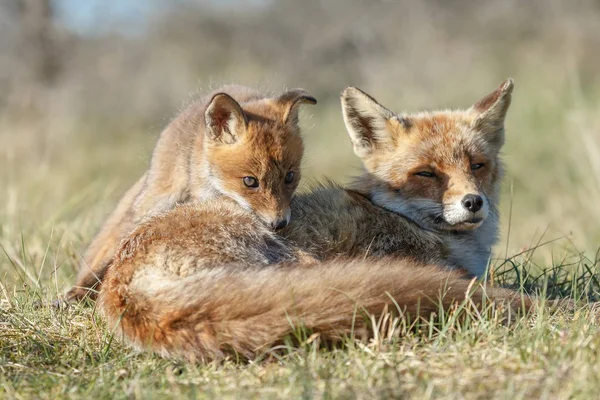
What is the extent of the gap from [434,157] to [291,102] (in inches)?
43.4

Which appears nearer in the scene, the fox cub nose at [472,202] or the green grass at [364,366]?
the green grass at [364,366]

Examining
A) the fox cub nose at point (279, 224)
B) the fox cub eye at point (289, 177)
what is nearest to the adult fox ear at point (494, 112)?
the fox cub eye at point (289, 177)

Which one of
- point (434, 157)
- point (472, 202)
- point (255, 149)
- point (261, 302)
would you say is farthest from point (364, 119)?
point (261, 302)

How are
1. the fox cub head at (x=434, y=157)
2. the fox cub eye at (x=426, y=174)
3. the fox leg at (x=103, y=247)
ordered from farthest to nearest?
the fox leg at (x=103, y=247), the fox cub eye at (x=426, y=174), the fox cub head at (x=434, y=157)

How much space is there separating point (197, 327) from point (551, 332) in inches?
64.9

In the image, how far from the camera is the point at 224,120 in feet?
17.1

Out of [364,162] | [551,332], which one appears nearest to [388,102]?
[364,162]

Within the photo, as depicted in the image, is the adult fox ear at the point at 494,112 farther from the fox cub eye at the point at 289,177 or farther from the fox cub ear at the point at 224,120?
the fox cub ear at the point at 224,120

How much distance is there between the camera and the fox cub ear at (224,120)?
16.7ft

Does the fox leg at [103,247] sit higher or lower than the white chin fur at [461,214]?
lower

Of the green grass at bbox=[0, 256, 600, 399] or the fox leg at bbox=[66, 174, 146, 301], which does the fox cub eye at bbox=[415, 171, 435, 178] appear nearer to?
the green grass at bbox=[0, 256, 600, 399]

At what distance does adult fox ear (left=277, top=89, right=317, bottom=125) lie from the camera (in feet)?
17.4

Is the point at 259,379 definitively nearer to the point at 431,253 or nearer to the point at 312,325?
the point at 312,325

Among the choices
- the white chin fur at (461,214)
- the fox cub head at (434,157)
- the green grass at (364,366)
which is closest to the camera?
the green grass at (364,366)
